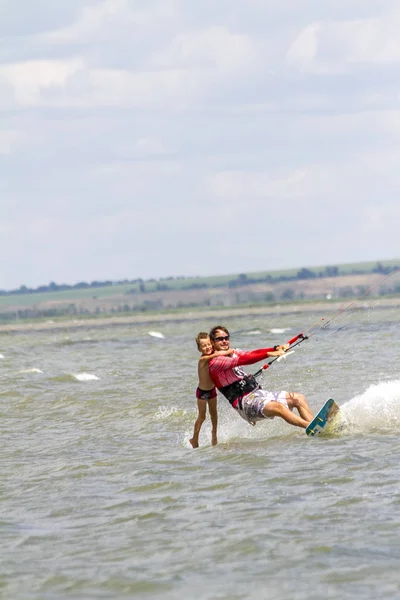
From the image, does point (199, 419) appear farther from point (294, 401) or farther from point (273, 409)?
point (294, 401)

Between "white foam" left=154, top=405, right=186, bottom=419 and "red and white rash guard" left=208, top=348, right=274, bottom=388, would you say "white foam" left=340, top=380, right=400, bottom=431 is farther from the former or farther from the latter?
"white foam" left=154, top=405, right=186, bottom=419

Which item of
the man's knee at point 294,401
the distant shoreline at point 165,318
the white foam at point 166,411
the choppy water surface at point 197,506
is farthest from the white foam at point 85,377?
the distant shoreline at point 165,318

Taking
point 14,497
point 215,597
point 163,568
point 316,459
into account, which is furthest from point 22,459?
point 215,597

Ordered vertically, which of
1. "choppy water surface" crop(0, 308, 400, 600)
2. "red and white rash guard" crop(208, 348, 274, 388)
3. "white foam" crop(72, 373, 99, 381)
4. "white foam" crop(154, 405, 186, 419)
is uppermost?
"red and white rash guard" crop(208, 348, 274, 388)

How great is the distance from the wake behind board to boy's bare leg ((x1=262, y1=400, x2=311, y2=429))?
0.12 m

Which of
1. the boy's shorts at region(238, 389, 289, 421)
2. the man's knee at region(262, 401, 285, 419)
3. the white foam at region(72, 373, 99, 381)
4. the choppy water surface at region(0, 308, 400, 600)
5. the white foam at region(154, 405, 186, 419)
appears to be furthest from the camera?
the white foam at region(72, 373, 99, 381)

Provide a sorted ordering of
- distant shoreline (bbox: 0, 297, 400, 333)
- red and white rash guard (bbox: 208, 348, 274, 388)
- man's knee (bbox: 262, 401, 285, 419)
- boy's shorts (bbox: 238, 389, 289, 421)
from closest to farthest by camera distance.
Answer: red and white rash guard (bbox: 208, 348, 274, 388) → man's knee (bbox: 262, 401, 285, 419) → boy's shorts (bbox: 238, 389, 289, 421) → distant shoreline (bbox: 0, 297, 400, 333)

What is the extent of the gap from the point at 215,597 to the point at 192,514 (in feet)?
9.25

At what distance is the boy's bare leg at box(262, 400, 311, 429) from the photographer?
15.1 m

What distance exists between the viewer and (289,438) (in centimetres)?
1557

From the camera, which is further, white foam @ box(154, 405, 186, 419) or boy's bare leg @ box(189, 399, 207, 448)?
white foam @ box(154, 405, 186, 419)

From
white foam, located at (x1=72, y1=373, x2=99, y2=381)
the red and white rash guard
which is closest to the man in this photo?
the red and white rash guard

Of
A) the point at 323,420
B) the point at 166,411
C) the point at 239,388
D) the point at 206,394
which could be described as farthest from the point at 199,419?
the point at 166,411

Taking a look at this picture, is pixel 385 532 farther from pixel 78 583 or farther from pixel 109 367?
pixel 109 367
